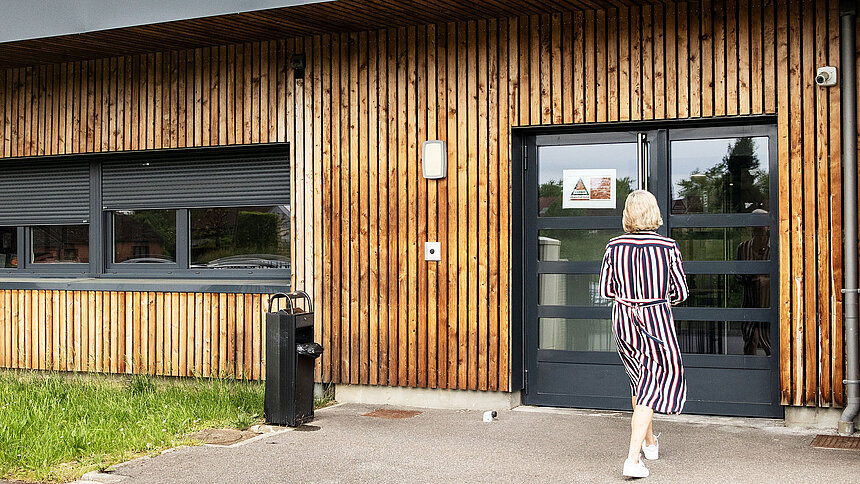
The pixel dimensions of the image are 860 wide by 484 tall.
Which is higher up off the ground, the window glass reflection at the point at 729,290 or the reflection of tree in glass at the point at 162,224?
the reflection of tree in glass at the point at 162,224

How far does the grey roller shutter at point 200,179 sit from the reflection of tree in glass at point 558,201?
258 centimetres

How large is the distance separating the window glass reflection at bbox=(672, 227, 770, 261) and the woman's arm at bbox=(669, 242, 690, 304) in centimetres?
227

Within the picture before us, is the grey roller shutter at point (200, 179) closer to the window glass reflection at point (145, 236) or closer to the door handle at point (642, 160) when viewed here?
the window glass reflection at point (145, 236)

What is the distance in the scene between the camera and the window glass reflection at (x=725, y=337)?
7.93 meters

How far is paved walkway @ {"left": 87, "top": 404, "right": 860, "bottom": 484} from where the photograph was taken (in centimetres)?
601

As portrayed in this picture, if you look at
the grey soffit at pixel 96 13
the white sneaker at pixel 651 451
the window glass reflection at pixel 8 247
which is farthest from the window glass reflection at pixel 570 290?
the window glass reflection at pixel 8 247

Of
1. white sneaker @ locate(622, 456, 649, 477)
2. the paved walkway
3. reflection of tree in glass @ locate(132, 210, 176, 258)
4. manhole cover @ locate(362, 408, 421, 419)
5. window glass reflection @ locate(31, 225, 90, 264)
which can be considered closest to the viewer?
white sneaker @ locate(622, 456, 649, 477)

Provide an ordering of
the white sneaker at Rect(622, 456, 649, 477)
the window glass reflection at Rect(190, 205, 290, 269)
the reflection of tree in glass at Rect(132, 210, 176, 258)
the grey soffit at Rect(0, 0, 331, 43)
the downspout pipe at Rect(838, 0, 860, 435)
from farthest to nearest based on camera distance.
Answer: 1. the reflection of tree in glass at Rect(132, 210, 176, 258)
2. the window glass reflection at Rect(190, 205, 290, 269)
3. the grey soffit at Rect(0, 0, 331, 43)
4. the downspout pipe at Rect(838, 0, 860, 435)
5. the white sneaker at Rect(622, 456, 649, 477)

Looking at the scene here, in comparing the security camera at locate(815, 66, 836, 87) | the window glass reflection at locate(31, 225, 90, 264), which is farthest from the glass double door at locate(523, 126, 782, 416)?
the window glass reflection at locate(31, 225, 90, 264)

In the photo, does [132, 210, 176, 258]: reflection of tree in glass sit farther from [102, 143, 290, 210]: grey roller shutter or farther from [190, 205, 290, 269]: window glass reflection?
[190, 205, 290, 269]: window glass reflection

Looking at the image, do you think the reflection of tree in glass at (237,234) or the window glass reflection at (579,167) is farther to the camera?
the reflection of tree in glass at (237,234)

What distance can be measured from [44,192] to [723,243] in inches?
287

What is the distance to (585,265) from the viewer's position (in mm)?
8492

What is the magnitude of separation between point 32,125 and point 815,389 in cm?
830
